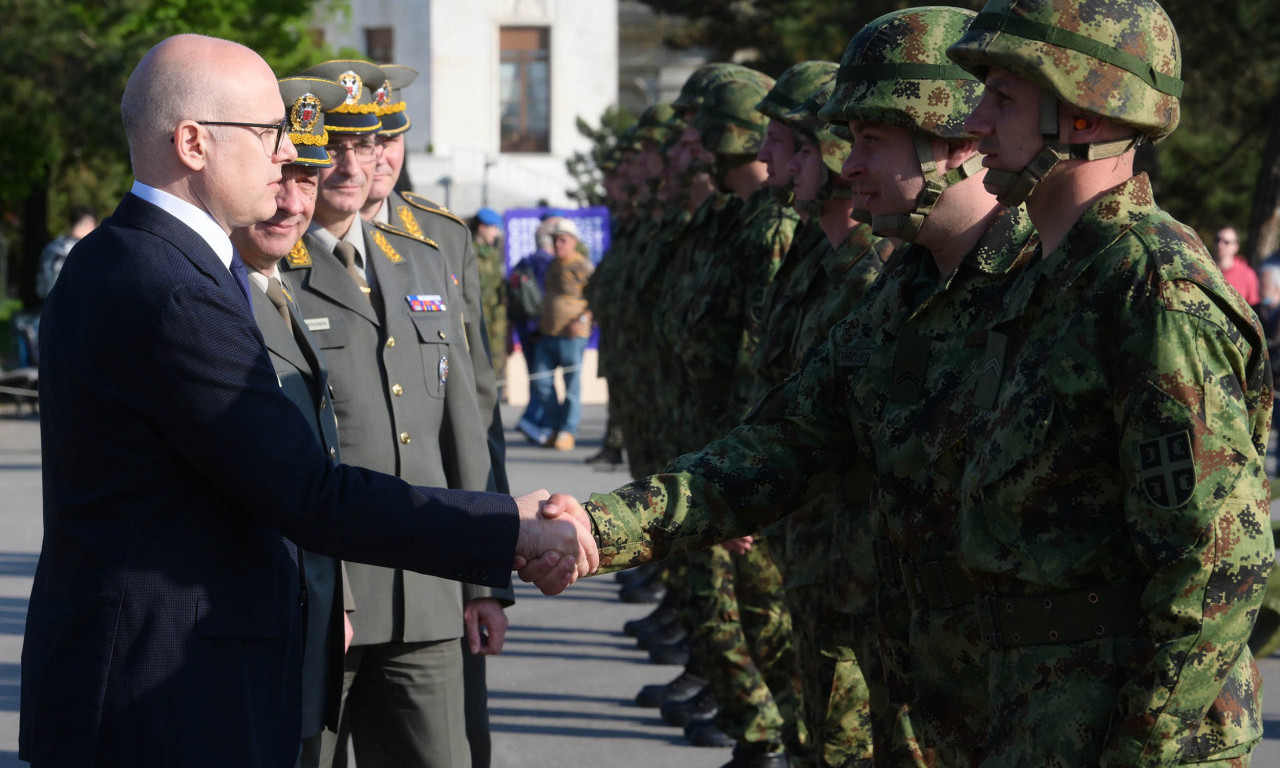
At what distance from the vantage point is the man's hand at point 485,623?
4160 mm

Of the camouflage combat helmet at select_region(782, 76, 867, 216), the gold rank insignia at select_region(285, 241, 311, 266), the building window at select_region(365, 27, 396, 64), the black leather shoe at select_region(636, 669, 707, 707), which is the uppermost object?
the camouflage combat helmet at select_region(782, 76, 867, 216)

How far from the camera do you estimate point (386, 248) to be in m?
4.30

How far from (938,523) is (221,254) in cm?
143

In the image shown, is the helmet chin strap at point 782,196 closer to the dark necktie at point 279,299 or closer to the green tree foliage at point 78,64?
the dark necktie at point 279,299

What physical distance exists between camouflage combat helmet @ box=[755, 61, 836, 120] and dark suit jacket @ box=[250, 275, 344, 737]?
1.86 meters

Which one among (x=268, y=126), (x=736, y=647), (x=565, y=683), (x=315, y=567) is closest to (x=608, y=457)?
(x=565, y=683)

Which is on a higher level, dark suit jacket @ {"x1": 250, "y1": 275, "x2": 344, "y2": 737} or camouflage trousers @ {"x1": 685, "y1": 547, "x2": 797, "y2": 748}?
dark suit jacket @ {"x1": 250, "y1": 275, "x2": 344, "y2": 737}

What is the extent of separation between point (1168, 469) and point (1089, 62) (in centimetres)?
73

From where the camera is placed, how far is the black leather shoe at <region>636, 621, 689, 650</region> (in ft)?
26.2

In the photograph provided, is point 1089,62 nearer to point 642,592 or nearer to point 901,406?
point 901,406

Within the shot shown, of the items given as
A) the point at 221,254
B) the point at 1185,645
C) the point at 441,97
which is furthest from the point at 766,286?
the point at 441,97

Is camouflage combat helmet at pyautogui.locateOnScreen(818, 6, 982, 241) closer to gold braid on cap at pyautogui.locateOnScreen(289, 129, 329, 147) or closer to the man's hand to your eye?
gold braid on cap at pyautogui.locateOnScreen(289, 129, 329, 147)

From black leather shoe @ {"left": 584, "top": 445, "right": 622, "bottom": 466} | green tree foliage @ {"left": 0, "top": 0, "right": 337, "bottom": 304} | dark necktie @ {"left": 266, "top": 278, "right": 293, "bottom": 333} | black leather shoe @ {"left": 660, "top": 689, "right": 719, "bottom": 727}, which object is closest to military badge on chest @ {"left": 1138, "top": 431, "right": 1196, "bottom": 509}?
dark necktie @ {"left": 266, "top": 278, "right": 293, "bottom": 333}

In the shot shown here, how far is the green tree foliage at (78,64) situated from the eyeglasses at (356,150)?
69.7 feet
